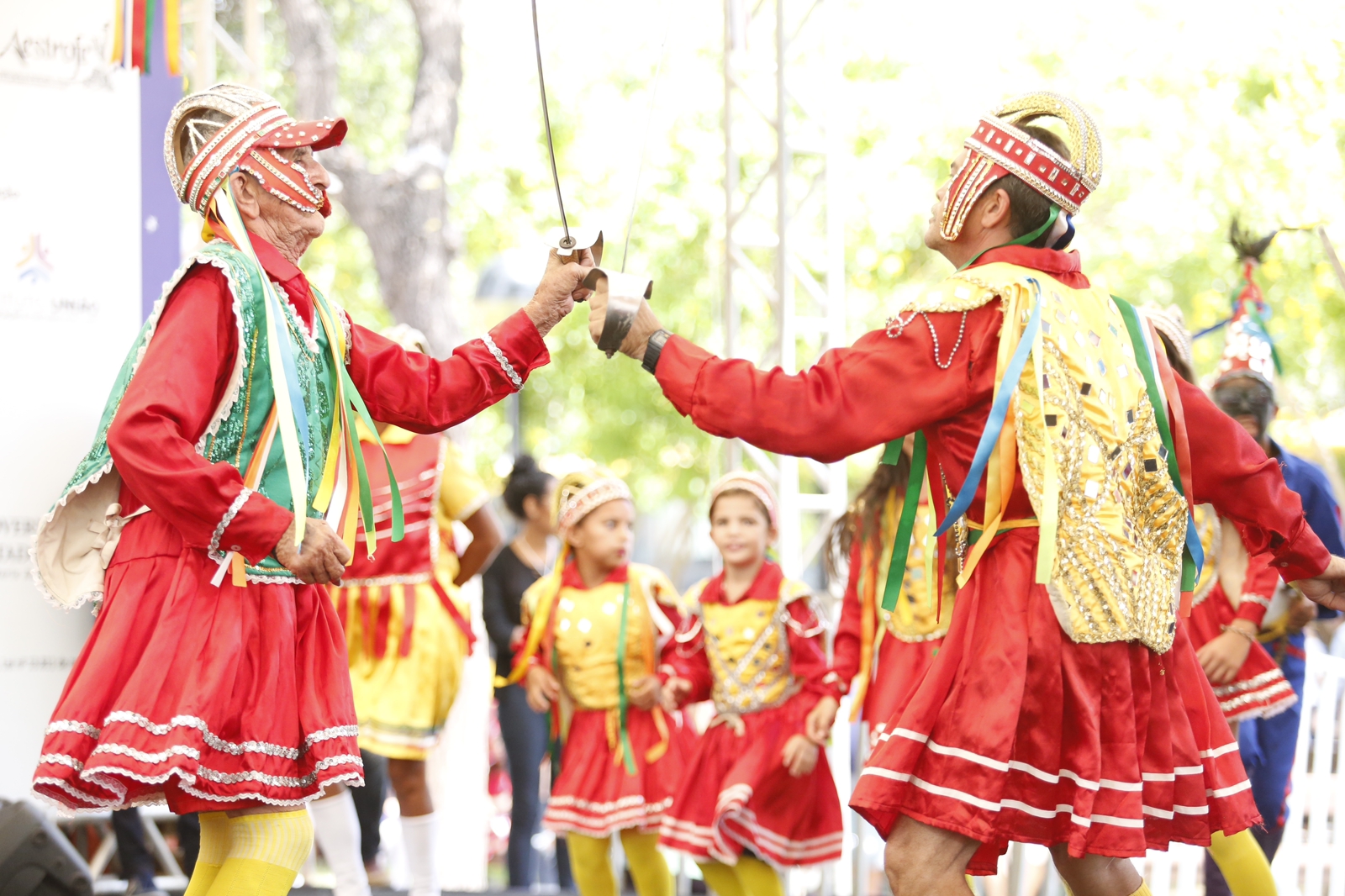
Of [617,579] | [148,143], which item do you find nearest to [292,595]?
[148,143]

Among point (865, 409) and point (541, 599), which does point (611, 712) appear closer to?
point (541, 599)

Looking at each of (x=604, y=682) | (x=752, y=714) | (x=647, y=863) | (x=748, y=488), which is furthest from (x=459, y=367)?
(x=647, y=863)

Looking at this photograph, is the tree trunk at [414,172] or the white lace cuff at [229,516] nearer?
the white lace cuff at [229,516]

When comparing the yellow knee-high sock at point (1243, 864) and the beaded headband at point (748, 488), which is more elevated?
the beaded headband at point (748, 488)

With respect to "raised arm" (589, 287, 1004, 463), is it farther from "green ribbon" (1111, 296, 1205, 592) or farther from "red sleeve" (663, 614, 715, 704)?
"red sleeve" (663, 614, 715, 704)

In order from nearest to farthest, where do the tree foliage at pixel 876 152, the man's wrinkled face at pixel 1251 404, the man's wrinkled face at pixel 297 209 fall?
the man's wrinkled face at pixel 297 209
the man's wrinkled face at pixel 1251 404
the tree foliage at pixel 876 152

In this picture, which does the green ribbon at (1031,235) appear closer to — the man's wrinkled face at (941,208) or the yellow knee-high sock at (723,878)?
the man's wrinkled face at (941,208)

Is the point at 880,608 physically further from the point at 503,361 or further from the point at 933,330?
the point at 933,330

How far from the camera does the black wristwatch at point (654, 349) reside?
296 cm

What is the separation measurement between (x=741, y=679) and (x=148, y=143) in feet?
8.52

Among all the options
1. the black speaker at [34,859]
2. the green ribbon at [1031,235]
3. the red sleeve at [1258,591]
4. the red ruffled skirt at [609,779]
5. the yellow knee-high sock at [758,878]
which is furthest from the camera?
the red ruffled skirt at [609,779]

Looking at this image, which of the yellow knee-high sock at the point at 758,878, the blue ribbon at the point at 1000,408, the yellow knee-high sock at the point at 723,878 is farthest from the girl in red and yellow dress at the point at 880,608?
the blue ribbon at the point at 1000,408

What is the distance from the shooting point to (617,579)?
5.21 m

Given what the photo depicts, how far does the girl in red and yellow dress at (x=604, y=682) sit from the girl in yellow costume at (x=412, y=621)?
31 centimetres
